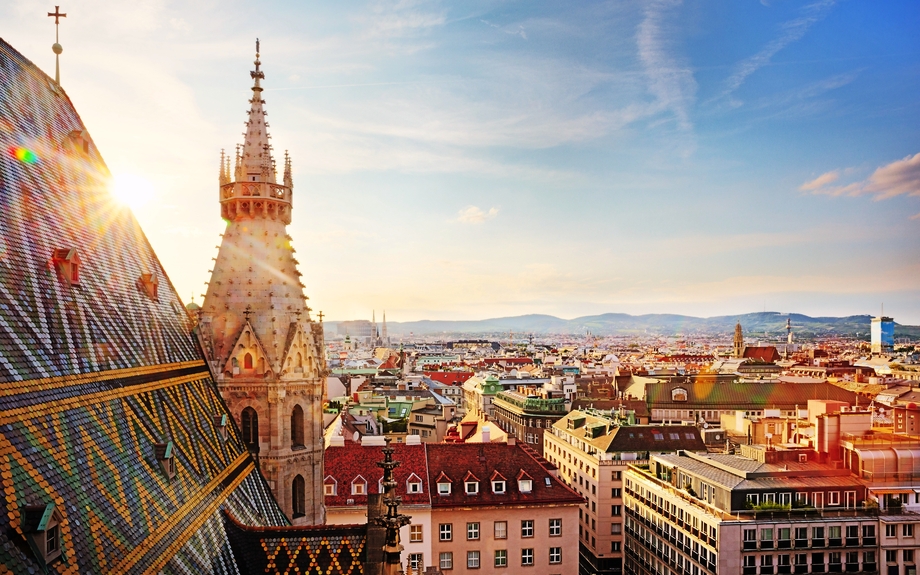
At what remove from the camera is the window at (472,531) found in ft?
167

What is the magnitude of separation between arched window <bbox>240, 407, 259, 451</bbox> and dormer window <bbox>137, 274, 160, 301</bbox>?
7.18m

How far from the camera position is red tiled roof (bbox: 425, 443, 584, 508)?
51.0m

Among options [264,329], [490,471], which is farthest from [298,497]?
[490,471]

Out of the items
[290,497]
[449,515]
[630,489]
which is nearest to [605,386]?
[630,489]

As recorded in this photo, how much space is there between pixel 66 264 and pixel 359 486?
37015 millimetres

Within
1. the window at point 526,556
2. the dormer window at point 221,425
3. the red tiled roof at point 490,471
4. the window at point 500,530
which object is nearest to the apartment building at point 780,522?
the red tiled roof at point 490,471

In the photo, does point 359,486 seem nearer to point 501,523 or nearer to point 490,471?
point 490,471

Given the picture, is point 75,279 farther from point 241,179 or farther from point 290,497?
point 290,497

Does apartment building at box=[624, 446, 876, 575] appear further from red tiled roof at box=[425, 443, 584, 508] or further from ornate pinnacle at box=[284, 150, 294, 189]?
ornate pinnacle at box=[284, 150, 294, 189]

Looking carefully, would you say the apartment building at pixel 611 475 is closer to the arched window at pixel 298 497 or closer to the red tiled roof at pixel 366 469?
the red tiled roof at pixel 366 469

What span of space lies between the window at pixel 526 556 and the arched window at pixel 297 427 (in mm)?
26483

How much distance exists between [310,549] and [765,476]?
4291 centimetres

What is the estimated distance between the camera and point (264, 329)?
2884 cm

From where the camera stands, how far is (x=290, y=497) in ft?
96.0
